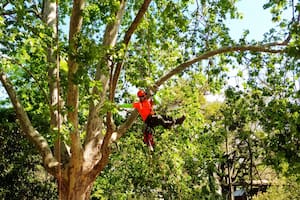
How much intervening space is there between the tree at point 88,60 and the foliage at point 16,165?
2.13 metres

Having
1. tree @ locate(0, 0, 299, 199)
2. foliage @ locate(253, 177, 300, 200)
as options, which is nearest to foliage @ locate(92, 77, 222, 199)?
tree @ locate(0, 0, 299, 199)

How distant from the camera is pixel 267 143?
7.18m

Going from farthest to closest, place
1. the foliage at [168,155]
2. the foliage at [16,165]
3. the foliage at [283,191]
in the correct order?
the foliage at [283,191]
the foliage at [16,165]
the foliage at [168,155]

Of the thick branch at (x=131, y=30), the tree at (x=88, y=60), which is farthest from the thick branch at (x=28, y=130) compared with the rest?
the thick branch at (x=131, y=30)

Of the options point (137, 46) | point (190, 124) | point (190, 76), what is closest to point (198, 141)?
point (190, 124)

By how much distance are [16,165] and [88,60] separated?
6.89 metres

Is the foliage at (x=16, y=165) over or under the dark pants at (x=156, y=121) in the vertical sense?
over

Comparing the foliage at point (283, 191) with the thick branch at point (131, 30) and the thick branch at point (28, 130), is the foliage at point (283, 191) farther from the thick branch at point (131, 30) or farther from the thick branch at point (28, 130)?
the thick branch at point (131, 30)

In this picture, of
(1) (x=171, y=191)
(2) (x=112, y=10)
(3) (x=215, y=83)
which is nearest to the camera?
(2) (x=112, y=10)

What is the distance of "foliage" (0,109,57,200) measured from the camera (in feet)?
35.6

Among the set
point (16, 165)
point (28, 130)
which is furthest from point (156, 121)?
point (16, 165)

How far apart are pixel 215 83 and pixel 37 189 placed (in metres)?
6.24

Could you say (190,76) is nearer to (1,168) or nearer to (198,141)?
(198,141)

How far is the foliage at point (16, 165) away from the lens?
10859mm
